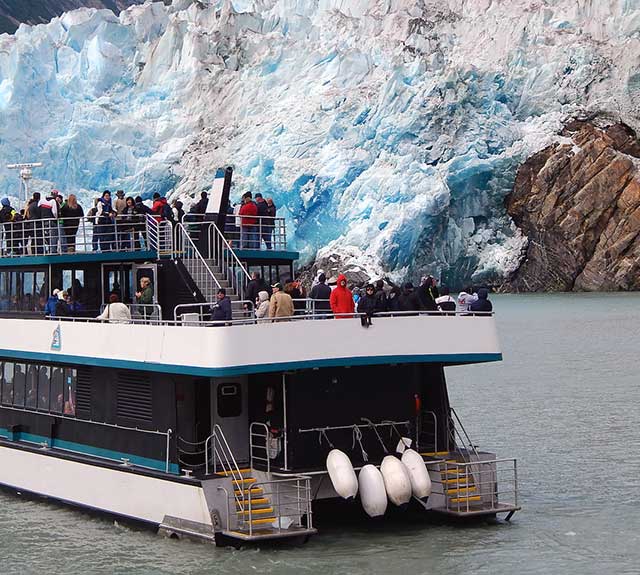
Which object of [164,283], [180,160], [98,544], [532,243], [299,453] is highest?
[180,160]

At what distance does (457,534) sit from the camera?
14.1m

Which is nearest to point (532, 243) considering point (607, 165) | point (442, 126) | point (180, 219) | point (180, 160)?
point (607, 165)

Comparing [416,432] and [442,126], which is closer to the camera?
[416,432]

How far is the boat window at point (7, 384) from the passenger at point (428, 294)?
594 cm

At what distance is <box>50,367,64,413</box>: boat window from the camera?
623 inches

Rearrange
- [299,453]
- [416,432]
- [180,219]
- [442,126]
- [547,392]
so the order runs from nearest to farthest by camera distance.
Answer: [299,453]
[416,432]
[180,219]
[547,392]
[442,126]

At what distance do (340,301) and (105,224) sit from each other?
364 centimetres

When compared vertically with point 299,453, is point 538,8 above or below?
above

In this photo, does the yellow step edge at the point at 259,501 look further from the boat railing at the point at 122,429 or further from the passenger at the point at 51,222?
the passenger at the point at 51,222

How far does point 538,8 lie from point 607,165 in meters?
8.29

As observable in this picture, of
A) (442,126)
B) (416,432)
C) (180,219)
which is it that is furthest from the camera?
(442,126)

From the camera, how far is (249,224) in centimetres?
1641

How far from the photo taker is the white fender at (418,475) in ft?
43.7

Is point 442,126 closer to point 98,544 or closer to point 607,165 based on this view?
point 607,165
